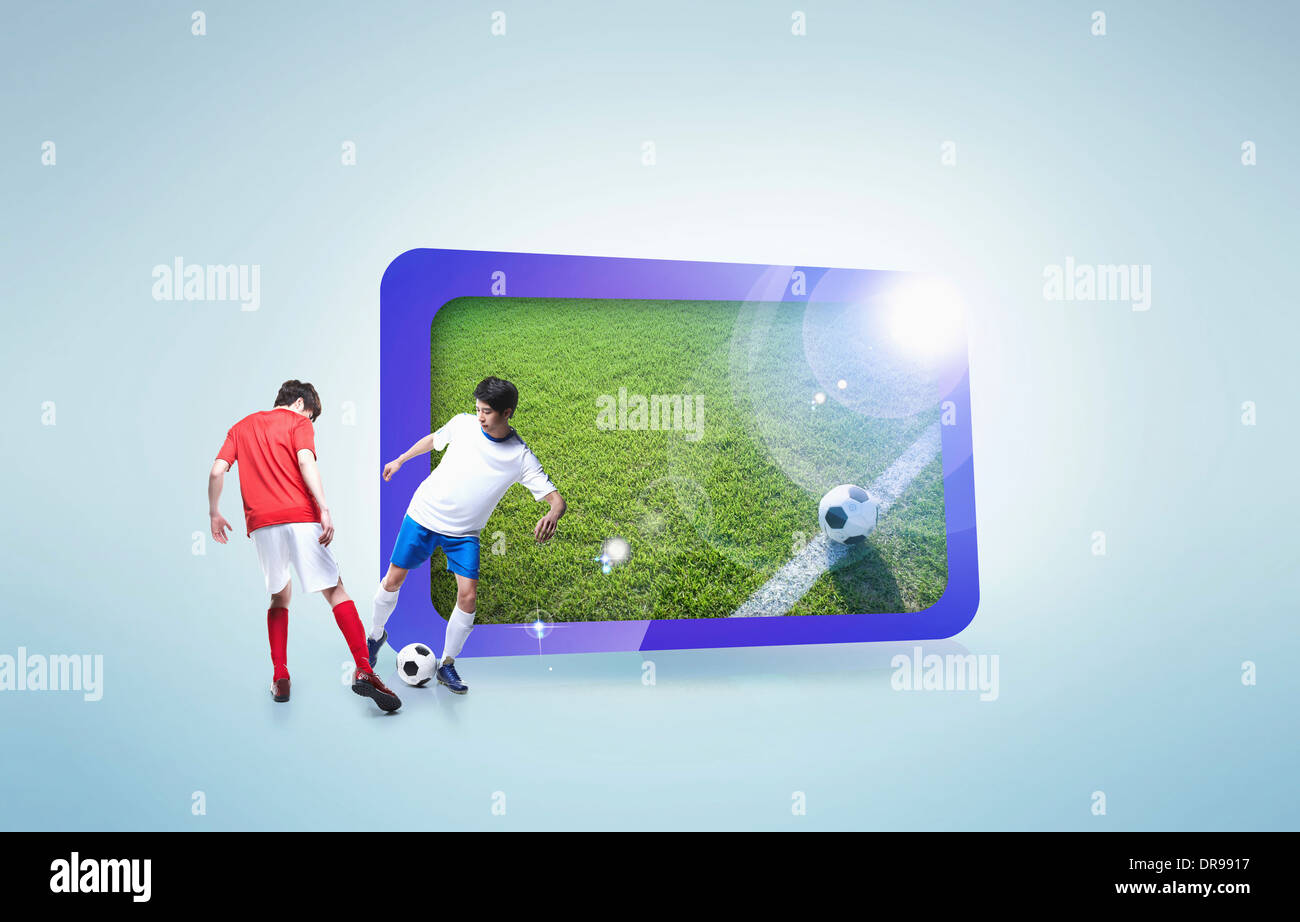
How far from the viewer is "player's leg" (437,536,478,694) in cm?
417

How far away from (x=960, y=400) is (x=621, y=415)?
6.56ft

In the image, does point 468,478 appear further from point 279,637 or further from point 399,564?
point 279,637

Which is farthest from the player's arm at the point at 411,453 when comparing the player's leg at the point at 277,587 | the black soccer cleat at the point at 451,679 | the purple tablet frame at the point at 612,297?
the black soccer cleat at the point at 451,679

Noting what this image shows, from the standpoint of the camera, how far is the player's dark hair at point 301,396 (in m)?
4.08

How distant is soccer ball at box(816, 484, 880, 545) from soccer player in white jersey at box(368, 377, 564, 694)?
156 centimetres

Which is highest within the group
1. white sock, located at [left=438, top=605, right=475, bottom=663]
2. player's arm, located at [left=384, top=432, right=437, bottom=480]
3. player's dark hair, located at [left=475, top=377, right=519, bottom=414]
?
player's dark hair, located at [left=475, top=377, right=519, bottom=414]

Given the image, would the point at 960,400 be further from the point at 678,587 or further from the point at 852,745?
the point at 852,745

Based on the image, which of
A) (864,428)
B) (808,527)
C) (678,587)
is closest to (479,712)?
(678,587)

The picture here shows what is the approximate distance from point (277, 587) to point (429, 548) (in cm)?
69

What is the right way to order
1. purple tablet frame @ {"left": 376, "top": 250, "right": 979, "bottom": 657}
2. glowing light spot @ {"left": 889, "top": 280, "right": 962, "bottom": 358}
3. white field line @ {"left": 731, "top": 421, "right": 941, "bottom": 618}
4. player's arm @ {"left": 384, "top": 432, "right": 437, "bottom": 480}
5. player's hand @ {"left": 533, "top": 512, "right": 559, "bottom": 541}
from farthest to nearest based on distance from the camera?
glowing light spot @ {"left": 889, "top": 280, "right": 962, "bottom": 358}, white field line @ {"left": 731, "top": 421, "right": 941, "bottom": 618}, purple tablet frame @ {"left": 376, "top": 250, "right": 979, "bottom": 657}, player's arm @ {"left": 384, "top": 432, "right": 437, "bottom": 480}, player's hand @ {"left": 533, "top": 512, "right": 559, "bottom": 541}

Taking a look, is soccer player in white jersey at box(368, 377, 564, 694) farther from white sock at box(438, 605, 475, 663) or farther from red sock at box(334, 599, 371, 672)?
red sock at box(334, 599, 371, 672)

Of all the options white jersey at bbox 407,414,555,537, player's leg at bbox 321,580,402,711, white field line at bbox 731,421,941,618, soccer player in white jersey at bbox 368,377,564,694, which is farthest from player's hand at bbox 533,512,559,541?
white field line at bbox 731,421,941,618

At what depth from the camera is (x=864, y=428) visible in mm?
5141

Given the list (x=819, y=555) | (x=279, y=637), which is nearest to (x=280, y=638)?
(x=279, y=637)
